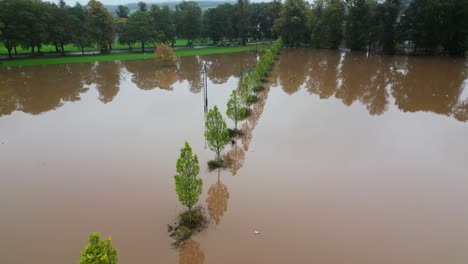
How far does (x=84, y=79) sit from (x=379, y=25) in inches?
1571

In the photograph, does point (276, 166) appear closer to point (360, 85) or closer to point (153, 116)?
point (153, 116)

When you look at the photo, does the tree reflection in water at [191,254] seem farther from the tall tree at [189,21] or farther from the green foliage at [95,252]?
the tall tree at [189,21]

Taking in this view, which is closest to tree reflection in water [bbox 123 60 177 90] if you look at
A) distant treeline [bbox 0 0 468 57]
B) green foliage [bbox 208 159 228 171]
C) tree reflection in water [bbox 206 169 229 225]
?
distant treeline [bbox 0 0 468 57]

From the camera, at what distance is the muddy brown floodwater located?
11.2 m

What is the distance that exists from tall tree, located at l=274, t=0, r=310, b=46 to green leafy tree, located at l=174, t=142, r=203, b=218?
2041 inches

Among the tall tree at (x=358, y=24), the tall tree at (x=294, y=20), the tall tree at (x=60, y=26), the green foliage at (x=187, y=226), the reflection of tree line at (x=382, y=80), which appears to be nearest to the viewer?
the green foliage at (x=187, y=226)

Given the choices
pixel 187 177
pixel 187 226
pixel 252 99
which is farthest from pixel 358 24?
pixel 187 226

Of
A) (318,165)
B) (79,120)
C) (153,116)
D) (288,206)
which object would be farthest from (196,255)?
(79,120)

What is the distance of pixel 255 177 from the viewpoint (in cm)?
1548

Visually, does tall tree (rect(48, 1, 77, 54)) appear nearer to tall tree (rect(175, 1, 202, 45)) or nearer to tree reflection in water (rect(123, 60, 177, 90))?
tree reflection in water (rect(123, 60, 177, 90))

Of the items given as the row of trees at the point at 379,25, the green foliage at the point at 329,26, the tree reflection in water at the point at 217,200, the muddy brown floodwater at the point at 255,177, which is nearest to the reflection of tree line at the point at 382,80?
the muddy brown floodwater at the point at 255,177

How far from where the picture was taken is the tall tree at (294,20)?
58969 mm

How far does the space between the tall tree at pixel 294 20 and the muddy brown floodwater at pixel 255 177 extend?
32.2 meters

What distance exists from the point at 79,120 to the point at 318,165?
16.4 metres
